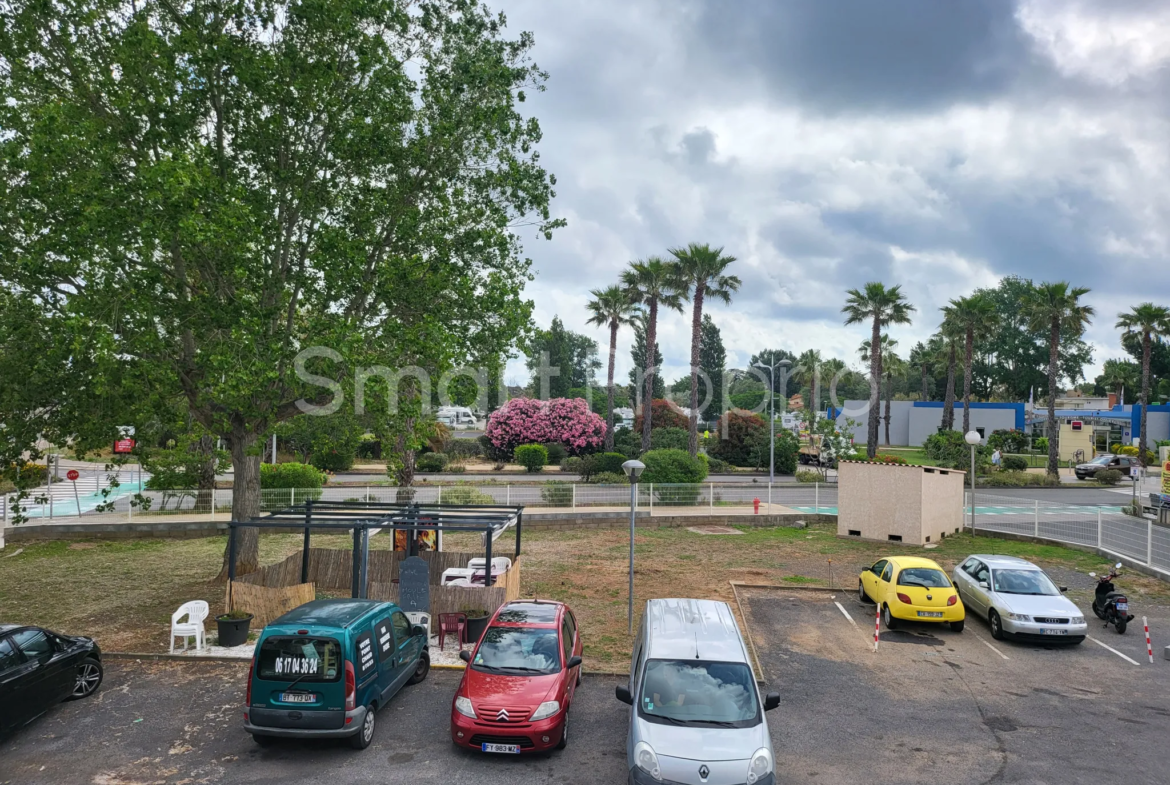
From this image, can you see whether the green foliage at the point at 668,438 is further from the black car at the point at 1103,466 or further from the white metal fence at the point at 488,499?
the black car at the point at 1103,466

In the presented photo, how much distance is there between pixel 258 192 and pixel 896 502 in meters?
21.3

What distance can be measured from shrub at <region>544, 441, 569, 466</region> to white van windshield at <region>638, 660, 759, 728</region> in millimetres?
40781

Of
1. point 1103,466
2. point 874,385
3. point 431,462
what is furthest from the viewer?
point 1103,466

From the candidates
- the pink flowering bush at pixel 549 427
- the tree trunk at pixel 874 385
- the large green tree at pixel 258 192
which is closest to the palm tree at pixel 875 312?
the tree trunk at pixel 874 385

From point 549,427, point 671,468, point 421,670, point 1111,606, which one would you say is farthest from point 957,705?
point 549,427

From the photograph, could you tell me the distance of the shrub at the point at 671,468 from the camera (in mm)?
33125

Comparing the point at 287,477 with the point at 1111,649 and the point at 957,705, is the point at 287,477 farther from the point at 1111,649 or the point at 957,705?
the point at 1111,649

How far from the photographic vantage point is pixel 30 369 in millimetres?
14602

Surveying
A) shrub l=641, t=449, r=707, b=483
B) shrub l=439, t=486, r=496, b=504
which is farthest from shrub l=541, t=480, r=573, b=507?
shrub l=641, t=449, r=707, b=483

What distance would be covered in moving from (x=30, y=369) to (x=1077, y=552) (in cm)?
2850

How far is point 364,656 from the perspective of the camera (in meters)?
9.52

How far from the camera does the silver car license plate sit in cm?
894

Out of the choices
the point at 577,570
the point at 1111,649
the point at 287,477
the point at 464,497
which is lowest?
the point at 577,570

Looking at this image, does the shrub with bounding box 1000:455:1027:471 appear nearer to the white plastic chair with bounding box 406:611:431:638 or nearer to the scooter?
the scooter
